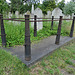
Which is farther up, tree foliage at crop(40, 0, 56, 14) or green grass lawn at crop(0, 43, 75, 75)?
tree foliage at crop(40, 0, 56, 14)

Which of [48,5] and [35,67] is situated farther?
[48,5]

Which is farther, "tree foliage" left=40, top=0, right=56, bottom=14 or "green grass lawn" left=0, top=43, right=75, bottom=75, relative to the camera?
"tree foliage" left=40, top=0, right=56, bottom=14

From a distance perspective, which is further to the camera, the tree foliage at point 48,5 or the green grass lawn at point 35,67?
the tree foliage at point 48,5

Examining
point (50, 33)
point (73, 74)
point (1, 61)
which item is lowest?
point (73, 74)

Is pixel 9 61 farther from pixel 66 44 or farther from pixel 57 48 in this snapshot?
pixel 66 44

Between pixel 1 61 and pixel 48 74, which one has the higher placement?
pixel 1 61

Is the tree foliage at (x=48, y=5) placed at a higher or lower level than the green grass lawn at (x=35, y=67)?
higher

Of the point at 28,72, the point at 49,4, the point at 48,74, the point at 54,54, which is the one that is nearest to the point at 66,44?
the point at 54,54

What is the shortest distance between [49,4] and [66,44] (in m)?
25.2

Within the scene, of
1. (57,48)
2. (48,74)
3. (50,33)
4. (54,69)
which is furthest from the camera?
(50,33)

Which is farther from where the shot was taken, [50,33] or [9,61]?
[50,33]

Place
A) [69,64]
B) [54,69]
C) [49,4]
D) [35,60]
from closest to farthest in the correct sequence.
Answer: [54,69] < [35,60] < [69,64] < [49,4]

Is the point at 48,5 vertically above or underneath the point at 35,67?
above

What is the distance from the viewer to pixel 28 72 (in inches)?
63.3
